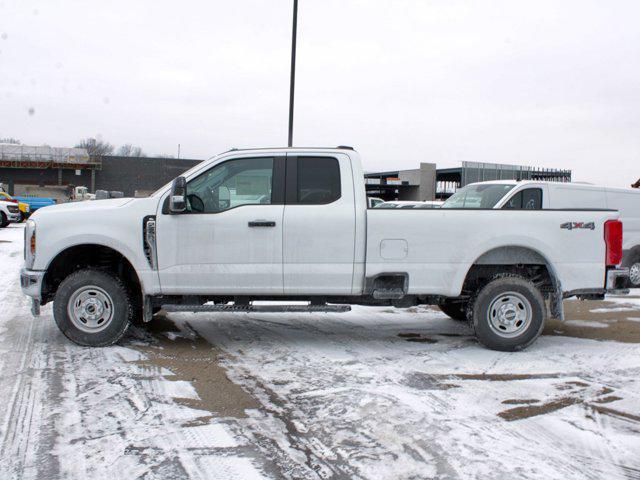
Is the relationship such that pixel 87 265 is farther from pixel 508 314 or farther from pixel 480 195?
pixel 480 195

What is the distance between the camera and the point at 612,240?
6836 mm

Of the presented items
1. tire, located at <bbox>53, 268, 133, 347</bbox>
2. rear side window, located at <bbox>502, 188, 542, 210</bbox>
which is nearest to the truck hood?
tire, located at <bbox>53, 268, 133, 347</bbox>

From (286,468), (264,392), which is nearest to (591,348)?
(264,392)

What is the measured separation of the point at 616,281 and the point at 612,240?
46 cm

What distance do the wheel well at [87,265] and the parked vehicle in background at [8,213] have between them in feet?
75.0

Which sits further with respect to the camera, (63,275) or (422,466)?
(63,275)

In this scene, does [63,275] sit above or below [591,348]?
above

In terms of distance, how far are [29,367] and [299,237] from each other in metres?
2.88

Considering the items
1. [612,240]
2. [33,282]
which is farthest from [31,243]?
[612,240]

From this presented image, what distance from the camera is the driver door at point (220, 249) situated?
653cm

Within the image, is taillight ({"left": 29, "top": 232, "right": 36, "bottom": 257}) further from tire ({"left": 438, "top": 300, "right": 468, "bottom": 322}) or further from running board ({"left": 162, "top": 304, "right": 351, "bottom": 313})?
tire ({"left": 438, "top": 300, "right": 468, "bottom": 322})

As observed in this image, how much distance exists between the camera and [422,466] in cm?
378

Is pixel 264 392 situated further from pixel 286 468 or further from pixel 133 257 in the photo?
pixel 133 257

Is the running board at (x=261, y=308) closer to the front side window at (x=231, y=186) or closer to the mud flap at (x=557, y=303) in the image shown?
the front side window at (x=231, y=186)
